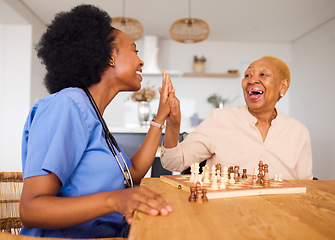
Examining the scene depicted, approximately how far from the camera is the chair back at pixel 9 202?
1.23 m

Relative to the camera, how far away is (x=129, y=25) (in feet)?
16.2

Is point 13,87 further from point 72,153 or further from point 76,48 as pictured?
point 72,153

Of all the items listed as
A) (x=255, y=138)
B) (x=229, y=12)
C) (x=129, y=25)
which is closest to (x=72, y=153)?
(x=255, y=138)

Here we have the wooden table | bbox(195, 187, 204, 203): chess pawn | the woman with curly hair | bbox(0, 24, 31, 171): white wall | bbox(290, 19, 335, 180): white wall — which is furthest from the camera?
bbox(290, 19, 335, 180): white wall

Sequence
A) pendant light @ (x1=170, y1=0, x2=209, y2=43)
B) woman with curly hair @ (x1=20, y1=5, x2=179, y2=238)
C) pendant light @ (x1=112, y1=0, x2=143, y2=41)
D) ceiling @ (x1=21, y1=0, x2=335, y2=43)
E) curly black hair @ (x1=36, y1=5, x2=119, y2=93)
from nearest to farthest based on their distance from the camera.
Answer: woman with curly hair @ (x1=20, y1=5, x2=179, y2=238)
curly black hair @ (x1=36, y1=5, x2=119, y2=93)
pendant light @ (x1=112, y1=0, x2=143, y2=41)
pendant light @ (x1=170, y1=0, x2=209, y2=43)
ceiling @ (x1=21, y1=0, x2=335, y2=43)

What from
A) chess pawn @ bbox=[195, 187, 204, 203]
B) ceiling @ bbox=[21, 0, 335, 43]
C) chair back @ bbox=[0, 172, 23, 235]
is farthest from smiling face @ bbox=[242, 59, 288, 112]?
ceiling @ bbox=[21, 0, 335, 43]

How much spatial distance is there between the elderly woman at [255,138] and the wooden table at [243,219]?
2.40 feet

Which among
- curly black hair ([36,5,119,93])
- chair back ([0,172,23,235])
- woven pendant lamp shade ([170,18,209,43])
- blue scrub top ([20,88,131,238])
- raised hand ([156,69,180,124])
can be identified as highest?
woven pendant lamp shade ([170,18,209,43])

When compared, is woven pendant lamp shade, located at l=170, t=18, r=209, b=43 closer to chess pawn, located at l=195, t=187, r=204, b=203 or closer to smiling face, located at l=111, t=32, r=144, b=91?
smiling face, located at l=111, t=32, r=144, b=91

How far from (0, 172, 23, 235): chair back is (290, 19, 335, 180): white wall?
5.60m

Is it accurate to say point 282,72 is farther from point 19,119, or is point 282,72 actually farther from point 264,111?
point 19,119

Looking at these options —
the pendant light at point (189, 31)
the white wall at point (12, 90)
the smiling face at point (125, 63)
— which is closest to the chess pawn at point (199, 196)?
the smiling face at point (125, 63)

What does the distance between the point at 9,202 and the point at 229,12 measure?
199 inches

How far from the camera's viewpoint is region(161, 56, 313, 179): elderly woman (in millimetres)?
1815
